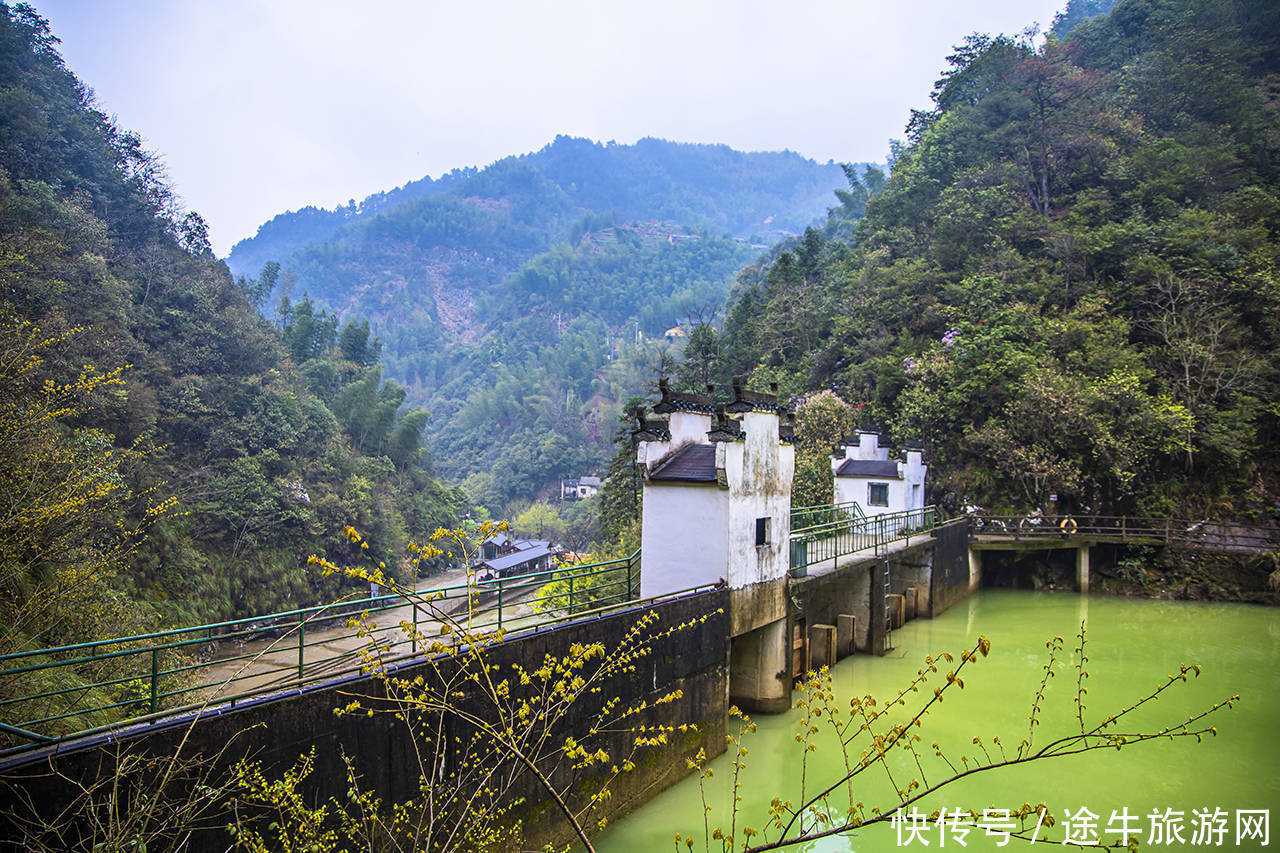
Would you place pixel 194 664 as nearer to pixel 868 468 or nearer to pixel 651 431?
pixel 651 431

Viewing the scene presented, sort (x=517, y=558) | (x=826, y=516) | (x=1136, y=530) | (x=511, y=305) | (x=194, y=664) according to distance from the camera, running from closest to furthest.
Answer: (x=194, y=664) < (x=826, y=516) < (x=1136, y=530) < (x=517, y=558) < (x=511, y=305)

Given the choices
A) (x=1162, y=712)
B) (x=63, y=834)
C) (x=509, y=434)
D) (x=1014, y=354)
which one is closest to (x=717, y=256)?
(x=509, y=434)

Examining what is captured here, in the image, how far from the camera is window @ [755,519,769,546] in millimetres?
12547

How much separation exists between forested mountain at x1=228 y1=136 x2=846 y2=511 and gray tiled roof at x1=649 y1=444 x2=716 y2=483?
142ft

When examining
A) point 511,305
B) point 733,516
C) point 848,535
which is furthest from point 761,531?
point 511,305

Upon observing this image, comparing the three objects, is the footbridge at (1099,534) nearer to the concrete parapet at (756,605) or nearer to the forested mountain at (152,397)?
the concrete parapet at (756,605)

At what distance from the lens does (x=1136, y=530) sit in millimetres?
24766

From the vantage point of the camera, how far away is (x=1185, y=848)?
9.58m

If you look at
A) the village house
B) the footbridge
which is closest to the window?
the footbridge

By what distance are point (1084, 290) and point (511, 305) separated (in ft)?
376

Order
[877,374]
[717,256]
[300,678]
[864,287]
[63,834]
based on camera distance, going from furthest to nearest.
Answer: [717,256]
[864,287]
[877,374]
[300,678]
[63,834]

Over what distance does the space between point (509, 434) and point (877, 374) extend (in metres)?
65.1

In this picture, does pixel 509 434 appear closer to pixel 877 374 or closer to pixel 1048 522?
pixel 877 374

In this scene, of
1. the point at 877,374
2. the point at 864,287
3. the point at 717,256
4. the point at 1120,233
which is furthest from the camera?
the point at 717,256
